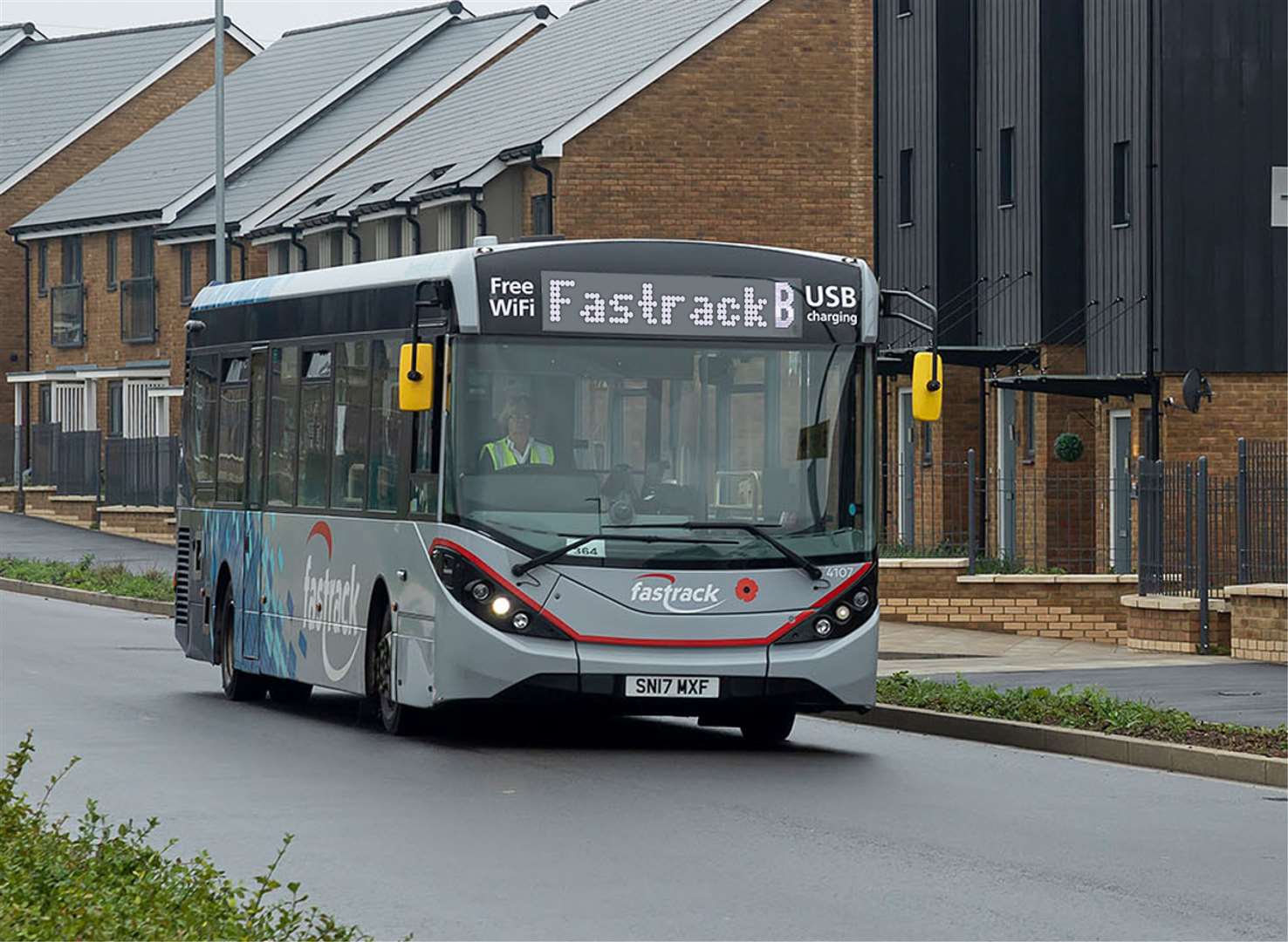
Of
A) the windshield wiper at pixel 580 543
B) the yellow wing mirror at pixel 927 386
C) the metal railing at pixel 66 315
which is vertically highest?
the metal railing at pixel 66 315

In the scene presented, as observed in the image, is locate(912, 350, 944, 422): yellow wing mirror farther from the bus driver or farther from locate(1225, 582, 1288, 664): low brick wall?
locate(1225, 582, 1288, 664): low brick wall

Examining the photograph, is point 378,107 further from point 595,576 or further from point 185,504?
point 595,576

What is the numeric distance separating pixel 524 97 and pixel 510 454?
35490 mm

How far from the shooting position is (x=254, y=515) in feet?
65.9

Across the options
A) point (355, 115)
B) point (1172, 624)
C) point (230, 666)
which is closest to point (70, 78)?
point (355, 115)

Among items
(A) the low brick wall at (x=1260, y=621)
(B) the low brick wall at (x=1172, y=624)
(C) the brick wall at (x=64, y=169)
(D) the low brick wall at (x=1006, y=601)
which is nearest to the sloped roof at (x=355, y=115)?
(C) the brick wall at (x=64, y=169)

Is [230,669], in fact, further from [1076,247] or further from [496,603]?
[1076,247]

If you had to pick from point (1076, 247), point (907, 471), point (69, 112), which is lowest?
point (907, 471)

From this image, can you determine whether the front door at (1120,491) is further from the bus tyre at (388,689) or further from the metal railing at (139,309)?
the metal railing at (139,309)

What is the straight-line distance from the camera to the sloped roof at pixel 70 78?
233ft

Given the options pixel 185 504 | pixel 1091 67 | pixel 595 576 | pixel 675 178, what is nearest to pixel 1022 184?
pixel 1091 67

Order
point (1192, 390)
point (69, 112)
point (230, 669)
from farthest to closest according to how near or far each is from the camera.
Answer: point (69, 112) → point (1192, 390) → point (230, 669)

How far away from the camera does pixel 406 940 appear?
832 cm

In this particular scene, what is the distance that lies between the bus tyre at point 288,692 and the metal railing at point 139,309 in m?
42.7
